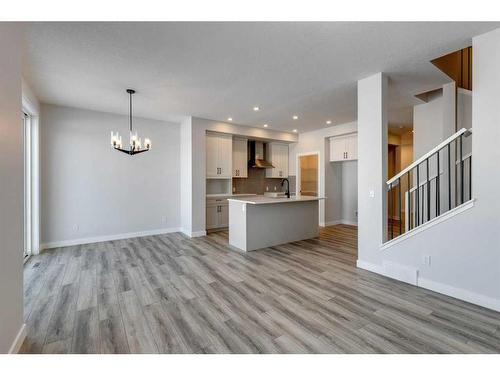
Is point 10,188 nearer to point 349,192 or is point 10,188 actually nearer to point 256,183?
point 256,183

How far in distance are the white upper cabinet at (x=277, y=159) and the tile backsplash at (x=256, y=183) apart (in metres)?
0.26

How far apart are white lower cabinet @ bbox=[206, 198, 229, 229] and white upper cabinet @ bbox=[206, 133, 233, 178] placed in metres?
0.68

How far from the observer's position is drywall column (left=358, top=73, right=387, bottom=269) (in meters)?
3.23

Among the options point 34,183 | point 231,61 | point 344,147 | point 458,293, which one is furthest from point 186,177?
point 458,293

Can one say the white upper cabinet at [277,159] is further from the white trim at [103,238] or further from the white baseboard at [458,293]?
the white baseboard at [458,293]

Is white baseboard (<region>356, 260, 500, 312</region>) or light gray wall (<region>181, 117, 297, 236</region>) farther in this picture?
light gray wall (<region>181, 117, 297, 236</region>)

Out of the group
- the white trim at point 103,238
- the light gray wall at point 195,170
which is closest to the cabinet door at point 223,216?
the light gray wall at point 195,170

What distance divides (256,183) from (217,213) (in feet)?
6.51

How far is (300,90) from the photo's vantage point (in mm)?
3943

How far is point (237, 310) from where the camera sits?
7.68ft

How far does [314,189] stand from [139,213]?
208 inches

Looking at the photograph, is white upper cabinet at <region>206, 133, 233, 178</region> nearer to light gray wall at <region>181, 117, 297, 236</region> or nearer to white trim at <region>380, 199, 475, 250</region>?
light gray wall at <region>181, 117, 297, 236</region>

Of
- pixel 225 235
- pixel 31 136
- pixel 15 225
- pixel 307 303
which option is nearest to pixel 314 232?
pixel 225 235

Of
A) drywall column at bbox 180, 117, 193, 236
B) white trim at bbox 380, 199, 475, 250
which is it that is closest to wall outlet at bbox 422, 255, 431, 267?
white trim at bbox 380, 199, 475, 250
